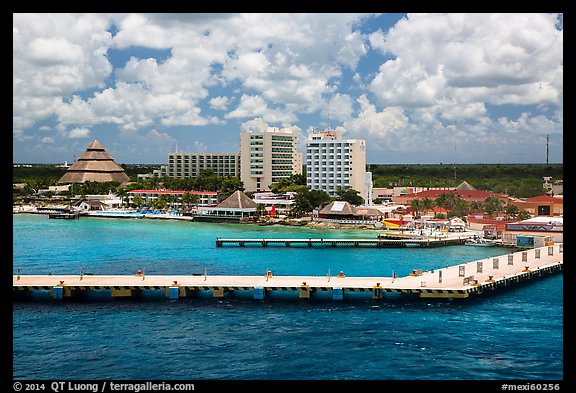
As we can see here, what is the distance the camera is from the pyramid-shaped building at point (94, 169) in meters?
116

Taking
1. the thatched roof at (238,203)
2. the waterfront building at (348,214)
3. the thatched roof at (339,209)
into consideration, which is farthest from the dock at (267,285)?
the thatched roof at (238,203)

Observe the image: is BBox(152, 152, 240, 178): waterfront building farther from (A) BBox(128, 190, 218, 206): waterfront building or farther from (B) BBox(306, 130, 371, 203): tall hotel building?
(B) BBox(306, 130, 371, 203): tall hotel building

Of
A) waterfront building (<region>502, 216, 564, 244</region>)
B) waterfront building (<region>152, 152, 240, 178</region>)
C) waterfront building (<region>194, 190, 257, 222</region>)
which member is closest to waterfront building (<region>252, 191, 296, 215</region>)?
waterfront building (<region>194, 190, 257, 222</region>)

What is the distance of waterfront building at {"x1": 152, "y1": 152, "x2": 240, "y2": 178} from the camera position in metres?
112

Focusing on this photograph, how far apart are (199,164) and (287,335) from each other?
305 ft

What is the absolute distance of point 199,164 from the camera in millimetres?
114062

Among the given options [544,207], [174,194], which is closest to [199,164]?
[174,194]

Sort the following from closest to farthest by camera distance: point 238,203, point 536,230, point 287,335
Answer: point 287,335 → point 536,230 → point 238,203

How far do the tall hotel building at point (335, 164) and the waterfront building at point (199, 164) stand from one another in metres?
26.5

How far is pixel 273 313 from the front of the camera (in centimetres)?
2695

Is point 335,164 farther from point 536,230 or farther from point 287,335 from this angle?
point 287,335

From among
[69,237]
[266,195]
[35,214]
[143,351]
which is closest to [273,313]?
[143,351]

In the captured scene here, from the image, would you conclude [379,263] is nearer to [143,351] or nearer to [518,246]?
[518,246]

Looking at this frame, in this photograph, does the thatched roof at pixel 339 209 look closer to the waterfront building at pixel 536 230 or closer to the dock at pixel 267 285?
the waterfront building at pixel 536 230
